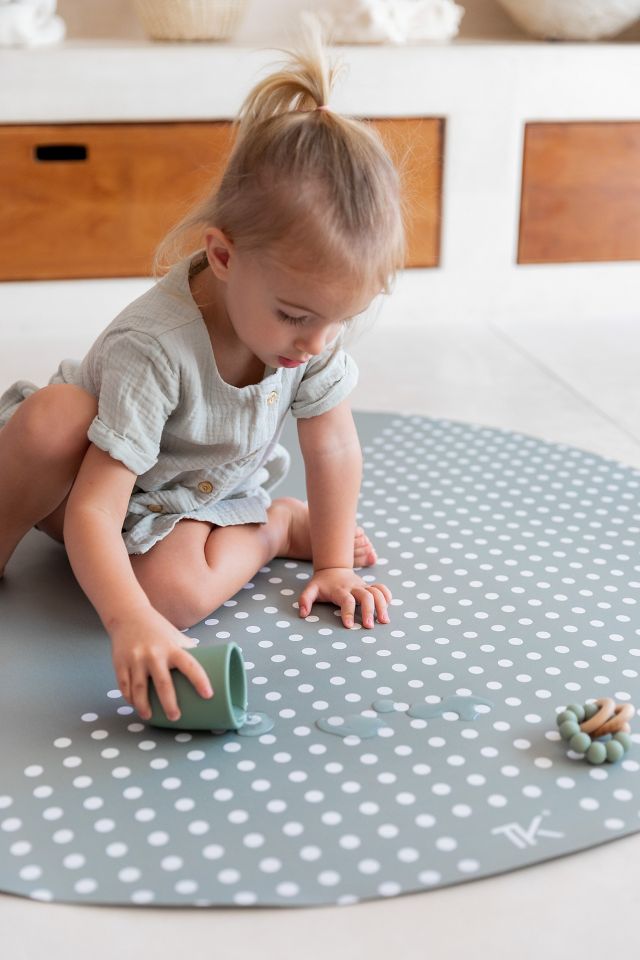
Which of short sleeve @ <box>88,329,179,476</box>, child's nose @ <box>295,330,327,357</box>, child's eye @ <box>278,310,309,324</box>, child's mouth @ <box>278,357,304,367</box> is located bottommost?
short sleeve @ <box>88,329,179,476</box>

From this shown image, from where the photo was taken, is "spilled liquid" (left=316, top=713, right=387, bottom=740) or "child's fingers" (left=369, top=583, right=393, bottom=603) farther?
"child's fingers" (left=369, top=583, right=393, bottom=603)

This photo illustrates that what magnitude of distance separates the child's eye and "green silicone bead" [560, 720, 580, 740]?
359 mm

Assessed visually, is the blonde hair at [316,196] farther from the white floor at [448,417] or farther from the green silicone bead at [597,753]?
the green silicone bead at [597,753]

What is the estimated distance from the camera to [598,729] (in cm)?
86

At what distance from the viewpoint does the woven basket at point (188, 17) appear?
1993 millimetres

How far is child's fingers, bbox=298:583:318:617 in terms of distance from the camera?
1.05m

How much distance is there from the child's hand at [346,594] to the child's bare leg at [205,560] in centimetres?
6

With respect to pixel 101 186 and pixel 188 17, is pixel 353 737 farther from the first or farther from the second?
pixel 188 17

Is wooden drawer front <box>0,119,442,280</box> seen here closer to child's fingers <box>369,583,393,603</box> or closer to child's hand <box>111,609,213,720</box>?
child's fingers <box>369,583,393,603</box>

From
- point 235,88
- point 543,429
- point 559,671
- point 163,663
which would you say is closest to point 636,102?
point 235,88

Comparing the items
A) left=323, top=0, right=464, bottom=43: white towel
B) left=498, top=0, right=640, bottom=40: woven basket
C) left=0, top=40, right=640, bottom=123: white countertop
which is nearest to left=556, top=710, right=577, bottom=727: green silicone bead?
left=0, top=40, right=640, bottom=123: white countertop

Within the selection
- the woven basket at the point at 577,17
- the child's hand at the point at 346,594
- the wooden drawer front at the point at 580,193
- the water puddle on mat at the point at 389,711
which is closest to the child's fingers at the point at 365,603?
the child's hand at the point at 346,594

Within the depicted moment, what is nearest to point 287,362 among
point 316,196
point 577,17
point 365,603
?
point 316,196

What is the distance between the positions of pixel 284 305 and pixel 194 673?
0.28 metres
